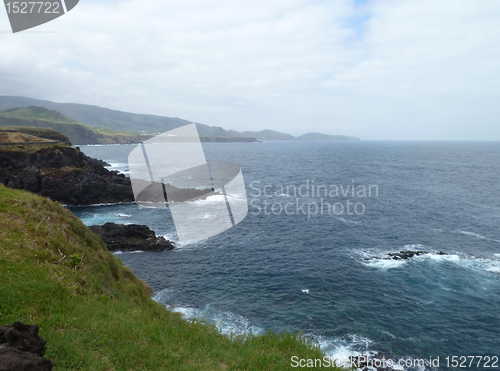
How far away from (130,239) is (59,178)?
32.3 meters

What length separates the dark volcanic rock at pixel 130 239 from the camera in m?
39.2

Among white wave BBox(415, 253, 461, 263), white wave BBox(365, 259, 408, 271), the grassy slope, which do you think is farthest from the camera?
white wave BBox(415, 253, 461, 263)

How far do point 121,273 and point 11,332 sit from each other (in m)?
12.5

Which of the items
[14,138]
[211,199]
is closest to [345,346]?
[211,199]

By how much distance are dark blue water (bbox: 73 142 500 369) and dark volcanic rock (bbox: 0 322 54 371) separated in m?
17.5

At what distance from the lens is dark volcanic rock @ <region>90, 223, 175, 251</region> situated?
3916cm

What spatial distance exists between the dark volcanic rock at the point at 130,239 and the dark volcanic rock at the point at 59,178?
23.2 m

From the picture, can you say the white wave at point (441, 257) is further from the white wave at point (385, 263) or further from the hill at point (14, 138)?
the hill at point (14, 138)

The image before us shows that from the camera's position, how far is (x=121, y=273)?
18469mm

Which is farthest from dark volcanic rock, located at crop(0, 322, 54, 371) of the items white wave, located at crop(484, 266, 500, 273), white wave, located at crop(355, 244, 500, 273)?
white wave, located at crop(484, 266, 500, 273)

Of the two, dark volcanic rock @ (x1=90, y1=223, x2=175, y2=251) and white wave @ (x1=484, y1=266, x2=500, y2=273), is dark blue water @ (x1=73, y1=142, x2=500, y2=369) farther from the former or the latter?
dark volcanic rock @ (x1=90, y1=223, x2=175, y2=251)

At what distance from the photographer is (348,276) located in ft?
104

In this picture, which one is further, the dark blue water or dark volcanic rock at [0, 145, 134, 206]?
dark volcanic rock at [0, 145, 134, 206]

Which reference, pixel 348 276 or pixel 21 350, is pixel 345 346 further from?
pixel 21 350
